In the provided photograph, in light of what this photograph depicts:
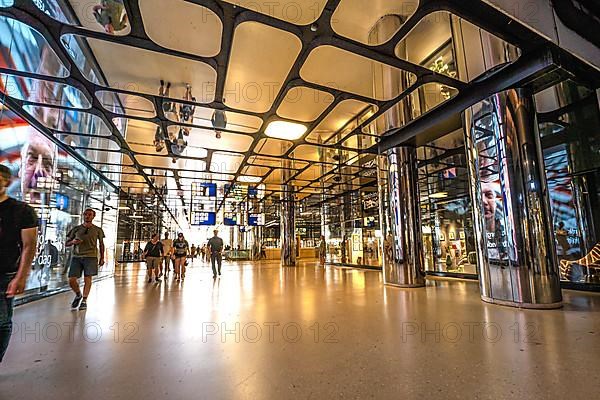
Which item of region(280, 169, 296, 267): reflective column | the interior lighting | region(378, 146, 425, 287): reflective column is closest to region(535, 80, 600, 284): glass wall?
region(378, 146, 425, 287): reflective column

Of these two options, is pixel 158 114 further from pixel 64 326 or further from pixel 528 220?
pixel 528 220

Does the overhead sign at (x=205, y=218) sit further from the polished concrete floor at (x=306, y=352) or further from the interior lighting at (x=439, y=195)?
the polished concrete floor at (x=306, y=352)

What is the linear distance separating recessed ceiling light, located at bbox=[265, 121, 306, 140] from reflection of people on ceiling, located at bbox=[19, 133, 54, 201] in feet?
14.2

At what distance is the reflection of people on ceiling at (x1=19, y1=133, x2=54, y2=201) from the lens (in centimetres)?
484

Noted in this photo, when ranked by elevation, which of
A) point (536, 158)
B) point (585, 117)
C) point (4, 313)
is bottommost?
point (4, 313)

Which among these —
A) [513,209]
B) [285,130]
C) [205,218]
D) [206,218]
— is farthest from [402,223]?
[205,218]

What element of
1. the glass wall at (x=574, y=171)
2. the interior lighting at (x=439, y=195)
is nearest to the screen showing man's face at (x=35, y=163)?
the glass wall at (x=574, y=171)

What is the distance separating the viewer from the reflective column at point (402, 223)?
20.4ft

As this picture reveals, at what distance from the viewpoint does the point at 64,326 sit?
11.1 ft

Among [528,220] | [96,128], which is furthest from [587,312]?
[96,128]

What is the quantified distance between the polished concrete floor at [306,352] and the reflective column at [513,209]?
363mm

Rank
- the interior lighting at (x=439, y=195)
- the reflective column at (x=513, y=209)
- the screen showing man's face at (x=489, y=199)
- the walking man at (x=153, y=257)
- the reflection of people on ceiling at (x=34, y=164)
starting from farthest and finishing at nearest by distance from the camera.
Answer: the interior lighting at (x=439, y=195), the walking man at (x=153, y=257), the reflection of people on ceiling at (x=34, y=164), the screen showing man's face at (x=489, y=199), the reflective column at (x=513, y=209)

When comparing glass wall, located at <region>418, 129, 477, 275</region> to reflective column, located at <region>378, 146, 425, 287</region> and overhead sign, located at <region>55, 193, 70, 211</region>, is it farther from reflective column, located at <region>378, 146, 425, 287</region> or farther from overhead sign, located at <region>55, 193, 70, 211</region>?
overhead sign, located at <region>55, 193, 70, 211</region>

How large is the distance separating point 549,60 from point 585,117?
296 cm
